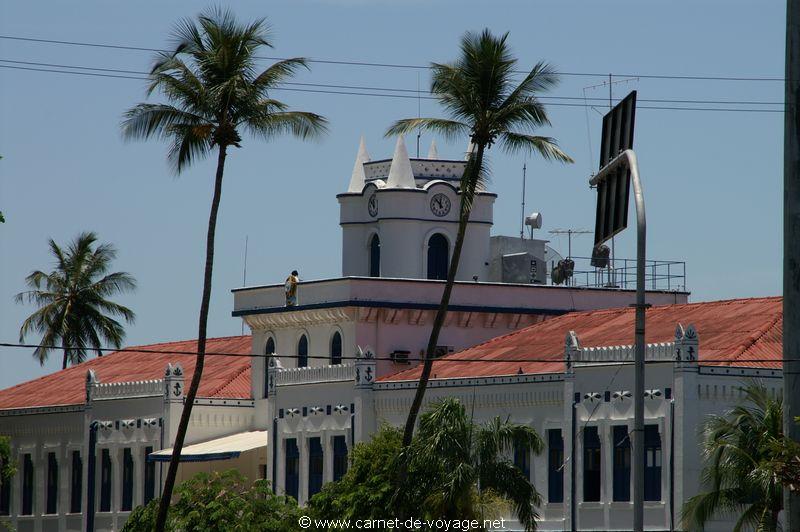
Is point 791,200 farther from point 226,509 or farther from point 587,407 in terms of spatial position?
point 226,509

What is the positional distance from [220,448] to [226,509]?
1002 centimetres

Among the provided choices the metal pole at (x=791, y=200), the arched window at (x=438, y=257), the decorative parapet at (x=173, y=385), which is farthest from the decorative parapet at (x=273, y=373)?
the metal pole at (x=791, y=200)

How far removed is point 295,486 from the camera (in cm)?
5200

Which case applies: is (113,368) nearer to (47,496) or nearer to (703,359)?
(47,496)

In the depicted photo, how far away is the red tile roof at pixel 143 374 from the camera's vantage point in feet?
197

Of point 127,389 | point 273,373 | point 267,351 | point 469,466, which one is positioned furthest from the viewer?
point 127,389

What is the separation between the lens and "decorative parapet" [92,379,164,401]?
56812 millimetres

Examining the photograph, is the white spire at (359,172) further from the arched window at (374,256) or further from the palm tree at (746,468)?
the palm tree at (746,468)

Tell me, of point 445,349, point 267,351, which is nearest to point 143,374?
point 267,351

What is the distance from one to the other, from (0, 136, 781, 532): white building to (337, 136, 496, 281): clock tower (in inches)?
2.5

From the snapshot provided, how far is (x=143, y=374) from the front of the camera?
63188 millimetres

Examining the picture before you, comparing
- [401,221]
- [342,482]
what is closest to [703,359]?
[342,482]

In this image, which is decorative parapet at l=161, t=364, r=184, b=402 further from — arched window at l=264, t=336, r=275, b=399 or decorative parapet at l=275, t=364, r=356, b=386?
decorative parapet at l=275, t=364, r=356, b=386

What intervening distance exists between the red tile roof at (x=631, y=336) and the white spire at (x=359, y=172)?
951 cm
